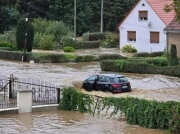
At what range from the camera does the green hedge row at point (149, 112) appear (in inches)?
711

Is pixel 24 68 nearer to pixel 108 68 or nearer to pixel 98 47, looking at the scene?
pixel 108 68

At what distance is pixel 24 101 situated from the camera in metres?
21.9

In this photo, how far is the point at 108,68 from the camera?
4162 centimetres

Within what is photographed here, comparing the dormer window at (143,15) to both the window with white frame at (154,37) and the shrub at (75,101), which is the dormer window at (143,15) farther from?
the shrub at (75,101)

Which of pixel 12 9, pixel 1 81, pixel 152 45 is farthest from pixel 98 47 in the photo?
pixel 1 81

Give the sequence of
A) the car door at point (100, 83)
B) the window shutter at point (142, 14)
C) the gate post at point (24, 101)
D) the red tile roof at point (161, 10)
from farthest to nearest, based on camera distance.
A: the window shutter at point (142, 14) → the red tile roof at point (161, 10) → the car door at point (100, 83) → the gate post at point (24, 101)

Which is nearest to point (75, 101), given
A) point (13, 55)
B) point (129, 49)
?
point (13, 55)

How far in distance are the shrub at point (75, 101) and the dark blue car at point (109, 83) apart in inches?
223

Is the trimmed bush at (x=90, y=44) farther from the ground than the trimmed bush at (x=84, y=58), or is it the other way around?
the trimmed bush at (x=90, y=44)

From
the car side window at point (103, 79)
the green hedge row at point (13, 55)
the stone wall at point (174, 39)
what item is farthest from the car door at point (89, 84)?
the green hedge row at point (13, 55)

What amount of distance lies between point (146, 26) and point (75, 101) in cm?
4032

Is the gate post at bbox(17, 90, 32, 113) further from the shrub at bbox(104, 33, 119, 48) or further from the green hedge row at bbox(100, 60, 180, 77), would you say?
the shrub at bbox(104, 33, 119, 48)

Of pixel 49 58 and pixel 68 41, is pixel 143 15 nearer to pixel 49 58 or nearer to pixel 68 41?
pixel 68 41

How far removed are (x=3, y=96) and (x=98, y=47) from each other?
152 ft
